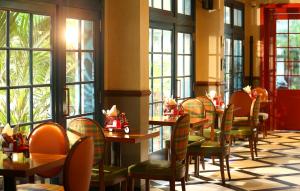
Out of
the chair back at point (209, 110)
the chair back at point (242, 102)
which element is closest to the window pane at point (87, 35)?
the chair back at point (209, 110)

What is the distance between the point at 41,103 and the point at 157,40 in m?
2.80

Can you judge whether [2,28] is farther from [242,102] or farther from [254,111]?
[242,102]

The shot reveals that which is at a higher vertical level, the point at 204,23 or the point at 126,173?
the point at 204,23

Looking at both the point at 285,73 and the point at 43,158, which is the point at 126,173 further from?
the point at 285,73

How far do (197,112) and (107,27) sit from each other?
72.8 inches

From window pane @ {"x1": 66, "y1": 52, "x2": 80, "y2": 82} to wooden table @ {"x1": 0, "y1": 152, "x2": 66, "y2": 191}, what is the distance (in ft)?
5.60

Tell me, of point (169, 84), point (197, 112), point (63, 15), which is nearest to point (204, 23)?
point (169, 84)

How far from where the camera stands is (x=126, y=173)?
5238 millimetres

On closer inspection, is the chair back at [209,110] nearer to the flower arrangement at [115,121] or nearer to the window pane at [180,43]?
the window pane at [180,43]

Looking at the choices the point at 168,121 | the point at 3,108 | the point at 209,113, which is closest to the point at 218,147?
the point at 168,121

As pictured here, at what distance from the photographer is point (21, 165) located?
12.6 feet

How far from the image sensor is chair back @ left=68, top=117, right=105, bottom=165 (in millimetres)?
4981

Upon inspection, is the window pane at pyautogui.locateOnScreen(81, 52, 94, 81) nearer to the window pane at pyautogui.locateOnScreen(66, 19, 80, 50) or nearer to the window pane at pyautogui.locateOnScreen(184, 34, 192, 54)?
the window pane at pyautogui.locateOnScreen(66, 19, 80, 50)

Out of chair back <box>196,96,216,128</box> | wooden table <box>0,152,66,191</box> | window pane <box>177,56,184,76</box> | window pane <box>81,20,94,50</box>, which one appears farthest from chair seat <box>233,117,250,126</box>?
Answer: wooden table <box>0,152,66,191</box>
